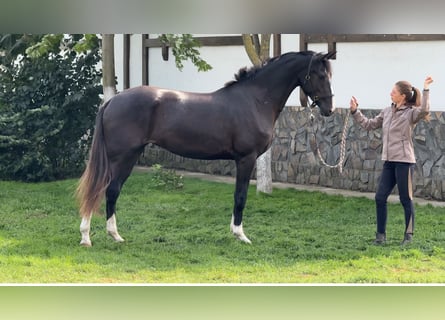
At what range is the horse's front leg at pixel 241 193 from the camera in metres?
7.45

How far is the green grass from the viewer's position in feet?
19.9

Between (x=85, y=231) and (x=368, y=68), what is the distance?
4.79 metres

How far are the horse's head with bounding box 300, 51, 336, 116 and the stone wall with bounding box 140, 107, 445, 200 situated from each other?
268 cm

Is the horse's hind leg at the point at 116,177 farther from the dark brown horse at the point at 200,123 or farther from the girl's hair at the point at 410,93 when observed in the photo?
the girl's hair at the point at 410,93

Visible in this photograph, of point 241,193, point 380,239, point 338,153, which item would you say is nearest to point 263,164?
point 338,153

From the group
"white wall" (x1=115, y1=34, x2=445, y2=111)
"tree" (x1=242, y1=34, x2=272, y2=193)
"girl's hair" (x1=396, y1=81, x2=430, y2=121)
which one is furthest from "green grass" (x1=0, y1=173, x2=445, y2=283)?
"white wall" (x1=115, y1=34, x2=445, y2=111)

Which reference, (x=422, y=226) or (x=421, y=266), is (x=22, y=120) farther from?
(x=421, y=266)

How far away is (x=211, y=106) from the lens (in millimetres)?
7426

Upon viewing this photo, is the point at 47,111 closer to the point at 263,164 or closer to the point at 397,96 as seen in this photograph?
the point at 263,164

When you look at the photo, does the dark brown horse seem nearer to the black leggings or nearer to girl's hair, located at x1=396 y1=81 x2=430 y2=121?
girl's hair, located at x1=396 y1=81 x2=430 y2=121

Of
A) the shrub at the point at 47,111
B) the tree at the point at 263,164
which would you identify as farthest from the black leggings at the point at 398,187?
the shrub at the point at 47,111

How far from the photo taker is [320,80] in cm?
736
